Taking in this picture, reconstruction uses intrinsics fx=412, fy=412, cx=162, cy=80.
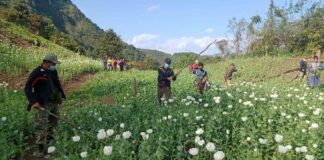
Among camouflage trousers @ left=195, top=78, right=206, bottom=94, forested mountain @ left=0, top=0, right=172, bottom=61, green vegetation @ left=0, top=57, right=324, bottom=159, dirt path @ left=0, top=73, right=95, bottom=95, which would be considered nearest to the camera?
green vegetation @ left=0, top=57, right=324, bottom=159

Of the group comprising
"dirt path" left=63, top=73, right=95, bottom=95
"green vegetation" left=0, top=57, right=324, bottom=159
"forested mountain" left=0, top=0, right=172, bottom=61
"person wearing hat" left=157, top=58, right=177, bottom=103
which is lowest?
"dirt path" left=63, top=73, right=95, bottom=95

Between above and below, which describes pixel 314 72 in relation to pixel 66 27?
below

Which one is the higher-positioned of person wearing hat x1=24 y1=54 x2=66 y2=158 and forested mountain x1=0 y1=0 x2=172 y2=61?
forested mountain x1=0 y1=0 x2=172 y2=61

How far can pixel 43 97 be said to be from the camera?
311 inches

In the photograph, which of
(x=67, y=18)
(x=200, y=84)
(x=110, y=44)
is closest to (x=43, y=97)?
(x=200, y=84)

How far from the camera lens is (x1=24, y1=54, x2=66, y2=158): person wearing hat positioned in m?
7.68

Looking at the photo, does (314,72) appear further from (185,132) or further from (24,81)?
(24,81)

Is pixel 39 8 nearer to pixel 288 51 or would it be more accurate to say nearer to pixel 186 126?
pixel 288 51

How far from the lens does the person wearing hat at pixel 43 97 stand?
7676 mm

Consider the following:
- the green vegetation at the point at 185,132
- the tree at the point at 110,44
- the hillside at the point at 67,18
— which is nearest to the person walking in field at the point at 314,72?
the green vegetation at the point at 185,132

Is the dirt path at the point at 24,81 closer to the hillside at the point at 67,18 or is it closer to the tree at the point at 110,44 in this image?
the tree at the point at 110,44

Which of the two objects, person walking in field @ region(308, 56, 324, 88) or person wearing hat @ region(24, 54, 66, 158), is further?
person walking in field @ region(308, 56, 324, 88)

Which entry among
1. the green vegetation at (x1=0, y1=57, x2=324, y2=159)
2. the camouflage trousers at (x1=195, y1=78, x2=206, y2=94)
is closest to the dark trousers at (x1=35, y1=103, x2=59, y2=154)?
the green vegetation at (x1=0, y1=57, x2=324, y2=159)

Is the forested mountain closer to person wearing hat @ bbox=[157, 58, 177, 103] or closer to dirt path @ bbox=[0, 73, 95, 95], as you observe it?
dirt path @ bbox=[0, 73, 95, 95]
